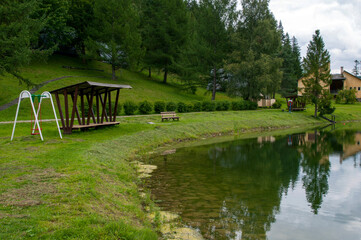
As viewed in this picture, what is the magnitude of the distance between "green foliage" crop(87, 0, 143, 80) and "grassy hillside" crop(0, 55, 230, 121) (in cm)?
371

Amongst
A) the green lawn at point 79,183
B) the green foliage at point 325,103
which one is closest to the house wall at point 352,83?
the green foliage at point 325,103

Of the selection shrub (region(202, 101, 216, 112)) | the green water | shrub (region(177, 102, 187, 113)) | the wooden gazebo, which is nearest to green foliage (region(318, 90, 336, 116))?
shrub (region(202, 101, 216, 112))

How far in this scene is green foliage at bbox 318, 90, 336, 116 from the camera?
150ft

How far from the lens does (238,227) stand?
805 centimetres

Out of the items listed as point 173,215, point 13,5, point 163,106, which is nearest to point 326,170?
point 173,215

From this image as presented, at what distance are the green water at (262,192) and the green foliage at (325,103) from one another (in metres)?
27.3

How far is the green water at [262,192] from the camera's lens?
27.0 feet

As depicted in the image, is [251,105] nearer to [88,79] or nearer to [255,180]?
[88,79]

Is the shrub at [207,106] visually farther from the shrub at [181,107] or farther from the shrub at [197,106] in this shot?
the shrub at [181,107]

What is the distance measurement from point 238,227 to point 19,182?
20.2ft

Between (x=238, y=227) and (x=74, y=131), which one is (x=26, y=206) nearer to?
(x=238, y=227)

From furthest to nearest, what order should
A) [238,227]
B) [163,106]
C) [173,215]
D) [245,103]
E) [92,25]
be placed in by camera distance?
[92,25] → [245,103] → [163,106] → [173,215] → [238,227]

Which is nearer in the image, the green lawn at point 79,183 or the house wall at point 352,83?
the green lawn at point 79,183

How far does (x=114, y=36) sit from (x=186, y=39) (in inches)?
534
